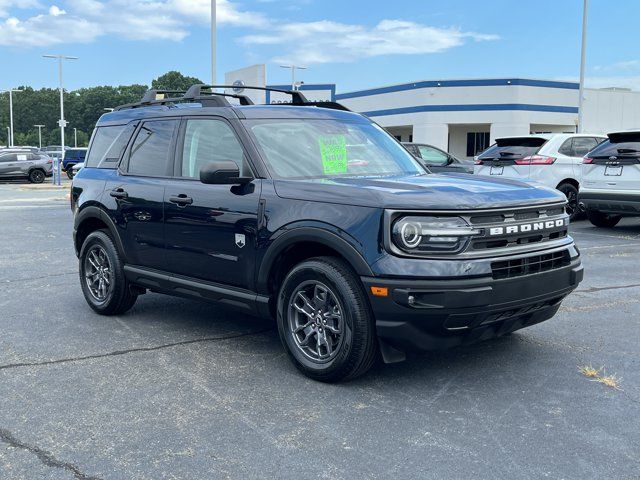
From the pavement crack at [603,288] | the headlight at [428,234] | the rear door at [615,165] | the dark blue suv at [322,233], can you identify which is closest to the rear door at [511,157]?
the rear door at [615,165]

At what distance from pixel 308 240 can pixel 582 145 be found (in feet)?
35.6

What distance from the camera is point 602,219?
13133mm

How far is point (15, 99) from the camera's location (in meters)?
134

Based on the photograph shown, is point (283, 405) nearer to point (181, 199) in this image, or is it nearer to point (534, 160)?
point (181, 199)

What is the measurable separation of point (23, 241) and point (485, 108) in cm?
3609

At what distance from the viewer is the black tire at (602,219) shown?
13.0 m

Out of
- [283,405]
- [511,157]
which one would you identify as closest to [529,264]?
[283,405]

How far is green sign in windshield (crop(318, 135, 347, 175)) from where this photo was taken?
5.05 meters

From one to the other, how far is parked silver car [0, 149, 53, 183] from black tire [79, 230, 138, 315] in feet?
94.3

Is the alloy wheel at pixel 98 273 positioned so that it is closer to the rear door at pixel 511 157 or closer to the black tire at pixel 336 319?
the black tire at pixel 336 319

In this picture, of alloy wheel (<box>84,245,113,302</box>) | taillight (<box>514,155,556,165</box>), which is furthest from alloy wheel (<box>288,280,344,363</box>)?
taillight (<box>514,155,556,165</box>)

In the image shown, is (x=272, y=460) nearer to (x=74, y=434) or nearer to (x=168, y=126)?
(x=74, y=434)

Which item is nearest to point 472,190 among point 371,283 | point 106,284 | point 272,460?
point 371,283

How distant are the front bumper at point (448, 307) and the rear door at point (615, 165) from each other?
8.07m
